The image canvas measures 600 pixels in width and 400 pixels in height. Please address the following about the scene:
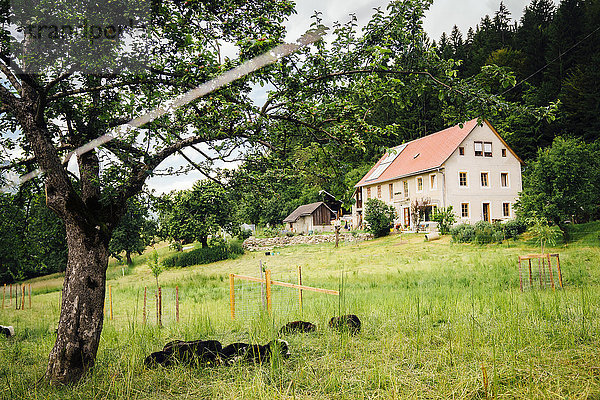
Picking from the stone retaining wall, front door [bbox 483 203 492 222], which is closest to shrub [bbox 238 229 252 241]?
the stone retaining wall

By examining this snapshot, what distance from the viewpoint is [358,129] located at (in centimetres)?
484

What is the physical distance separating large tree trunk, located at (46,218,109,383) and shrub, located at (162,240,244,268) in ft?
89.1

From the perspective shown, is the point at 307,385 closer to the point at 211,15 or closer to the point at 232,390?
the point at 232,390

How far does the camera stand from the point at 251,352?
4973 mm

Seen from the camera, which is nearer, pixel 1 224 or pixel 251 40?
pixel 251 40

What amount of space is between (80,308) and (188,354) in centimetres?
152

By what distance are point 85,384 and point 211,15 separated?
192 inches

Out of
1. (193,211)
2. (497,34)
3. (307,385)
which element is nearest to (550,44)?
(497,34)

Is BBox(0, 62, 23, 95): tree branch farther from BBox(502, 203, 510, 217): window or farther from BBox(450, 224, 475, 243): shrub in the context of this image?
BBox(502, 203, 510, 217): window

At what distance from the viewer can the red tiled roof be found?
31094 mm

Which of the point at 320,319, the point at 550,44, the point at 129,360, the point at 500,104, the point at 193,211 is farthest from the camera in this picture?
the point at 550,44

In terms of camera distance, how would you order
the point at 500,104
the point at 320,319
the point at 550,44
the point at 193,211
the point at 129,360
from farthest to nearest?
the point at 550,44 → the point at 193,211 → the point at 320,319 → the point at 129,360 → the point at 500,104

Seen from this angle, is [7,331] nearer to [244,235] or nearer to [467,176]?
[244,235]

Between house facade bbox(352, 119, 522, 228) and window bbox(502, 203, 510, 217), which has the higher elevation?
house facade bbox(352, 119, 522, 228)
